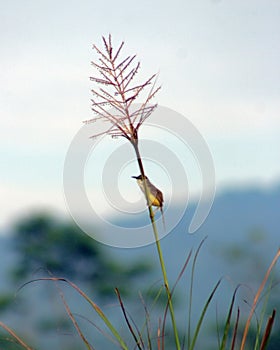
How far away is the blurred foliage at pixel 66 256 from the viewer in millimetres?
2006

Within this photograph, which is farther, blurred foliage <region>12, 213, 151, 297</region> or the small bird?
blurred foliage <region>12, 213, 151, 297</region>

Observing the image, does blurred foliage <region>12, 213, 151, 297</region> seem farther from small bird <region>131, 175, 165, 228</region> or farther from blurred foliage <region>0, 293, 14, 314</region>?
small bird <region>131, 175, 165, 228</region>

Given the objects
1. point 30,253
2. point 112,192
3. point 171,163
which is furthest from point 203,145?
point 30,253

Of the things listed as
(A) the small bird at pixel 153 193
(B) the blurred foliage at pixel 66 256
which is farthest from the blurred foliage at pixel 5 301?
(A) the small bird at pixel 153 193

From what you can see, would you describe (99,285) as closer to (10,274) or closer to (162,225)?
(10,274)

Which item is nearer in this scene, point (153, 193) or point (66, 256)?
point (153, 193)

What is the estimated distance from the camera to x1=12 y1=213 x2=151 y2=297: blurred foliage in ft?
6.58

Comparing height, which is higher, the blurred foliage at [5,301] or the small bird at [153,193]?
the small bird at [153,193]

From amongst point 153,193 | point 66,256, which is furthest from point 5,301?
point 153,193

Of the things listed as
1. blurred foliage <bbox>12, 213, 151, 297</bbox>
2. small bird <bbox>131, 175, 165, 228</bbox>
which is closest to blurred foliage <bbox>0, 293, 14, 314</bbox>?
blurred foliage <bbox>12, 213, 151, 297</bbox>

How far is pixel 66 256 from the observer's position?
2.10m

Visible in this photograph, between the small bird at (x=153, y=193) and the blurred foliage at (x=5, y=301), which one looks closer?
the small bird at (x=153, y=193)

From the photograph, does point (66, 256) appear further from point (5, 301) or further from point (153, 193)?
point (153, 193)

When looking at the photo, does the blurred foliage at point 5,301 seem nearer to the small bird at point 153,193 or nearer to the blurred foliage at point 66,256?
the blurred foliage at point 66,256
